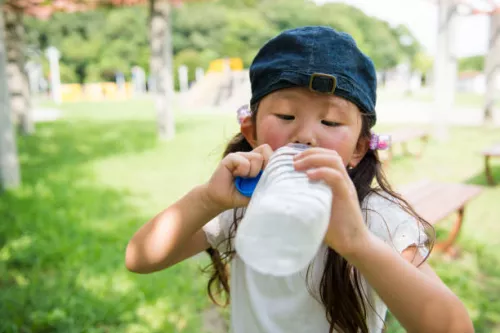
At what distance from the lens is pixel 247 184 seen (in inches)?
44.4

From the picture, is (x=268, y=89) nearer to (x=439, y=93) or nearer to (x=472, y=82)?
(x=439, y=93)

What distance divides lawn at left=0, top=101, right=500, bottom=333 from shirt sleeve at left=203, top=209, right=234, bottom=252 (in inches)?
13.6

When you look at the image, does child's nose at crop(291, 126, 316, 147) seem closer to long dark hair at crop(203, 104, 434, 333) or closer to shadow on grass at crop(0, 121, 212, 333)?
long dark hair at crop(203, 104, 434, 333)

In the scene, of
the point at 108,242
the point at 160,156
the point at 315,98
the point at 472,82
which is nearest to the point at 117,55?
the point at 472,82

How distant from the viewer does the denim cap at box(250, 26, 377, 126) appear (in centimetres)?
125

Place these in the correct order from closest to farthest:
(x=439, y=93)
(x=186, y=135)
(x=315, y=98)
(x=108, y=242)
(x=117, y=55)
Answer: (x=315, y=98) < (x=108, y=242) < (x=439, y=93) < (x=186, y=135) < (x=117, y=55)

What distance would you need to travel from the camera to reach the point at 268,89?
51.4 inches

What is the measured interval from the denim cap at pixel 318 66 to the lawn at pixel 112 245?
1.83 feet

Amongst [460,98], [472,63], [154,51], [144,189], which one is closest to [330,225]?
→ [144,189]

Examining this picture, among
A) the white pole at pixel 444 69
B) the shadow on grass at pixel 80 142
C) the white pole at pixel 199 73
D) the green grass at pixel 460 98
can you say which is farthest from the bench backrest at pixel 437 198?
the white pole at pixel 199 73

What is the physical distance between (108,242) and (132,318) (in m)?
1.50

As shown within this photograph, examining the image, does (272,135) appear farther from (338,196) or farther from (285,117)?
(338,196)

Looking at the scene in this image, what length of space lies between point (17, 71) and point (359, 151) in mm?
12578

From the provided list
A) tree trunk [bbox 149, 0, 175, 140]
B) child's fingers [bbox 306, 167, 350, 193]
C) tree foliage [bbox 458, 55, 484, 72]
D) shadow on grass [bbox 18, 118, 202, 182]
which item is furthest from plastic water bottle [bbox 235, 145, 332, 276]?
tree foliage [bbox 458, 55, 484, 72]
